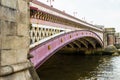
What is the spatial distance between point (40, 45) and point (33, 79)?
952 centimetres

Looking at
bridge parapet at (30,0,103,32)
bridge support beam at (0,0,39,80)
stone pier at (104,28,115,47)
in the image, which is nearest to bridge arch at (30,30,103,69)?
bridge parapet at (30,0,103,32)

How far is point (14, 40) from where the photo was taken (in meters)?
4.27

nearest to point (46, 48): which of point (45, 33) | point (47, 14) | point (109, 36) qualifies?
point (45, 33)

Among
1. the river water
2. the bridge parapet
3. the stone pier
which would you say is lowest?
the river water

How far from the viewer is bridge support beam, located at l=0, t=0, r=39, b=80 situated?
396 cm

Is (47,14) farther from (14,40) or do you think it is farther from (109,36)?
(109,36)

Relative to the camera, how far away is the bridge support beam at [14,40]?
396cm

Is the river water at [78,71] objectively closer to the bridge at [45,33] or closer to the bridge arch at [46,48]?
the bridge at [45,33]

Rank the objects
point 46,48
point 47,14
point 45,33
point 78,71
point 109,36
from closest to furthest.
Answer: point 46,48 → point 45,33 → point 47,14 → point 78,71 → point 109,36

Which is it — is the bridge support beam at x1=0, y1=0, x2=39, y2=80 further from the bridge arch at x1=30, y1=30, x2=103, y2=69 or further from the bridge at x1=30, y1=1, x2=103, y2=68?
the bridge arch at x1=30, y1=30, x2=103, y2=69

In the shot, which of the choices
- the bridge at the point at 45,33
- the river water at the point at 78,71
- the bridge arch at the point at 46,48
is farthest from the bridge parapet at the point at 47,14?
the river water at the point at 78,71

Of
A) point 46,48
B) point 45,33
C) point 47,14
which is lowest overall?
point 46,48

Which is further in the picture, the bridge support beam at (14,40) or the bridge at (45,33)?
the bridge at (45,33)

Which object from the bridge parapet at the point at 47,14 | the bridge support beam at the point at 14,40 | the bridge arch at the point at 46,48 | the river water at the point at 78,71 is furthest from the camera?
the river water at the point at 78,71
